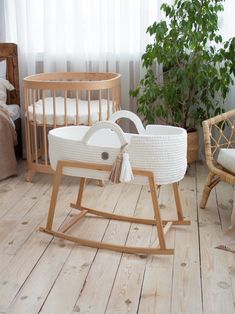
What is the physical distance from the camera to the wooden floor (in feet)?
6.36

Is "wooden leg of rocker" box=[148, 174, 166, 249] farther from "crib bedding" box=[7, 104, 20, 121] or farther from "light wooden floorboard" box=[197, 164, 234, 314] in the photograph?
"crib bedding" box=[7, 104, 20, 121]

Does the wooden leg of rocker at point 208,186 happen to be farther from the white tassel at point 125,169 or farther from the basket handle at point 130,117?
the white tassel at point 125,169

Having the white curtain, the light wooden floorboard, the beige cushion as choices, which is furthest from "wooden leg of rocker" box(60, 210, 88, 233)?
the white curtain

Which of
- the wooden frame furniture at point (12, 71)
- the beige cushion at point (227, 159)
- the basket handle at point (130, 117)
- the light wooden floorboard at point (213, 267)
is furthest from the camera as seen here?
the wooden frame furniture at point (12, 71)

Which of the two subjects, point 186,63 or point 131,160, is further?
point 186,63

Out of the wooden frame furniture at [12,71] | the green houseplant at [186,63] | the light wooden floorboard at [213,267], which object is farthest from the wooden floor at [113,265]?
the wooden frame furniture at [12,71]

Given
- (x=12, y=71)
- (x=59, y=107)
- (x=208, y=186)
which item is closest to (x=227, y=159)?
(x=208, y=186)

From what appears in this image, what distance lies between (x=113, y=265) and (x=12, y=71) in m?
2.22

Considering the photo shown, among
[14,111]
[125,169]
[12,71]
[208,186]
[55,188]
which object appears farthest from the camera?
[12,71]

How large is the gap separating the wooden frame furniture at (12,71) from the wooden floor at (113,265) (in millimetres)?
990

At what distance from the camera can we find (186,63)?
3.45m

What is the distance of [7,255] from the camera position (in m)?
2.35

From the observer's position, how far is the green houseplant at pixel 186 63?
10.7ft

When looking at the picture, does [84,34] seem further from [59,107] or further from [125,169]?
[125,169]
